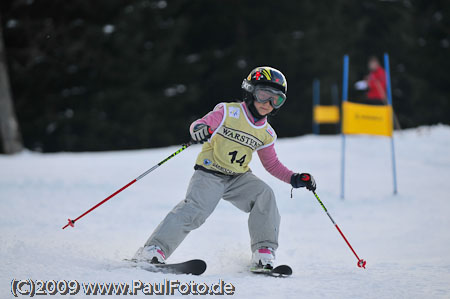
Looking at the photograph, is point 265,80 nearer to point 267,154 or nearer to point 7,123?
point 267,154

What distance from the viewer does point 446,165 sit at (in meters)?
9.66

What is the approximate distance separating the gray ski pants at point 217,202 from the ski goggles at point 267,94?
24.3 inches

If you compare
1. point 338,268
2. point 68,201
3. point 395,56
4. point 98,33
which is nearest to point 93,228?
point 68,201

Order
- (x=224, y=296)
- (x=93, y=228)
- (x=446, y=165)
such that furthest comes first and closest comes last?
1. (x=446, y=165)
2. (x=93, y=228)
3. (x=224, y=296)

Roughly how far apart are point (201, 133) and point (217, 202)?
590 mm

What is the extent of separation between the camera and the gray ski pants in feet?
12.1

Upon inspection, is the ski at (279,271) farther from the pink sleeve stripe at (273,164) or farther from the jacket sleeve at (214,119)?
the jacket sleeve at (214,119)

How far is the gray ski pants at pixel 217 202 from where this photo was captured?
145 inches

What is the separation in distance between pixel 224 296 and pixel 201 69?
18133mm

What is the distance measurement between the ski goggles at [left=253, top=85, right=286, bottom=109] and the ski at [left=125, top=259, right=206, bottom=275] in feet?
4.39

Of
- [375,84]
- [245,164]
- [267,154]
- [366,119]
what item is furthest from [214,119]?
[375,84]

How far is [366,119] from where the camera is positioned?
7.77 m

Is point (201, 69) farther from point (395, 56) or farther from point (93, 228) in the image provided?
point (93, 228)

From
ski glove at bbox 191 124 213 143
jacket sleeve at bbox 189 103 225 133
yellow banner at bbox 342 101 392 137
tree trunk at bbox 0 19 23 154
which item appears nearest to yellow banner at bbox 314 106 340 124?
yellow banner at bbox 342 101 392 137
